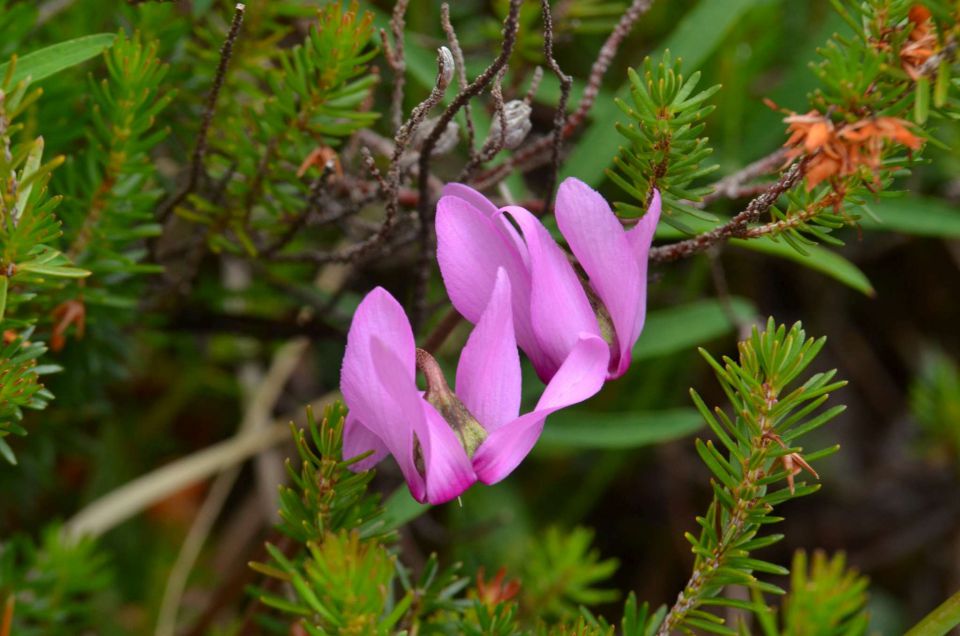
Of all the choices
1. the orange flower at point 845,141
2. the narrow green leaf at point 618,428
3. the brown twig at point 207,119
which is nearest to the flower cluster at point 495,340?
the orange flower at point 845,141

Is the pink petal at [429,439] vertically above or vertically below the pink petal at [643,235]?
below

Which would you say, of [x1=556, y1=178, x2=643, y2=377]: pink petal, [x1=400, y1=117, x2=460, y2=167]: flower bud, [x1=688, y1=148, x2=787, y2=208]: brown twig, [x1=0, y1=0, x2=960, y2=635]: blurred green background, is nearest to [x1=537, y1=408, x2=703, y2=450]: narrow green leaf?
[x1=0, y1=0, x2=960, y2=635]: blurred green background

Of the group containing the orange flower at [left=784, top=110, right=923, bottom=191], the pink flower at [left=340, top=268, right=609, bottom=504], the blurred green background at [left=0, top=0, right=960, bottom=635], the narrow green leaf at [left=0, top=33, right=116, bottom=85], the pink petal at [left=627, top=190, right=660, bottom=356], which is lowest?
the blurred green background at [left=0, top=0, right=960, bottom=635]

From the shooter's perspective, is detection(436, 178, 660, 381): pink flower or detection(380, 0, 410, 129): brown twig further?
detection(380, 0, 410, 129): brown twig

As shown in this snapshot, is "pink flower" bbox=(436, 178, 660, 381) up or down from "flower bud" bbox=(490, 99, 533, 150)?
down

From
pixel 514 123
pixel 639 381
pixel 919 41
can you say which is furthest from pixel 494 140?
pixel 639 381

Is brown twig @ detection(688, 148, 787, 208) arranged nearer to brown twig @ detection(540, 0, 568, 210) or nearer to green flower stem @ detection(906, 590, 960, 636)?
brown twig @ detection(540, 0, 568, 210)

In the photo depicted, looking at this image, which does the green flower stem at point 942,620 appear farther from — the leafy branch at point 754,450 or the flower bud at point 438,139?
the flower bud at point 438,139

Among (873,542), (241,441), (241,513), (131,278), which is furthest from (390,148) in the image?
(873,542)
